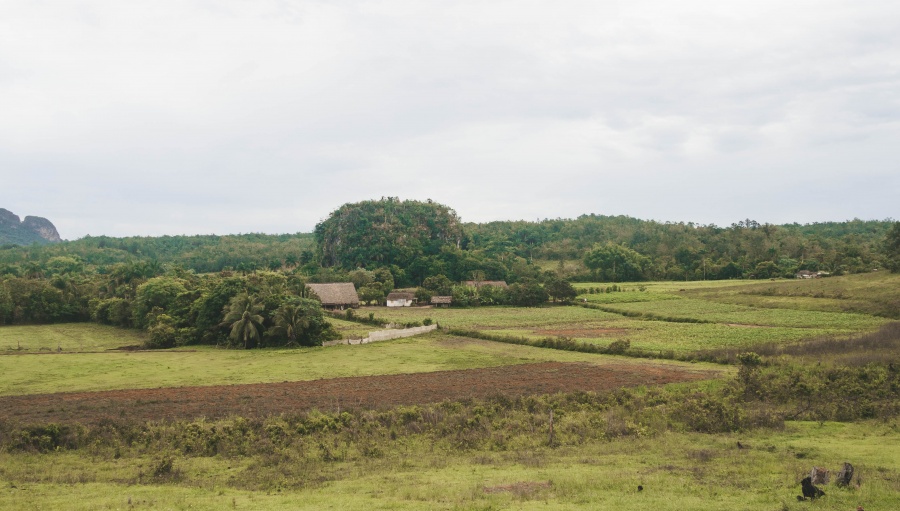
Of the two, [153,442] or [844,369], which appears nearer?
[153,442]

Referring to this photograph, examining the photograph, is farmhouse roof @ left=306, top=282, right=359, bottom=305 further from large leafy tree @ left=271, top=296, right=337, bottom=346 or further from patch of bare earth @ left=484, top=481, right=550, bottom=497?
patch of bare earth @ left=484, top=481, right=550, bottom=497

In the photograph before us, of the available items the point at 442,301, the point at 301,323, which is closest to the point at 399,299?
the point at 442,301

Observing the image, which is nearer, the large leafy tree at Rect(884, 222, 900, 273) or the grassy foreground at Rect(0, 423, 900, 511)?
the grassy foreground at Rect(0, 423, 900, 511)

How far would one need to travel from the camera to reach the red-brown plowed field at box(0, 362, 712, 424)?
2662 centimetres

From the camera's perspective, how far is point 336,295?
86.8 metres

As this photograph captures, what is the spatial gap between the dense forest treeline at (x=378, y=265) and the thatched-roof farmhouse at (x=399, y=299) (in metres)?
1.97

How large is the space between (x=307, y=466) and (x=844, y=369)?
87.5 ft

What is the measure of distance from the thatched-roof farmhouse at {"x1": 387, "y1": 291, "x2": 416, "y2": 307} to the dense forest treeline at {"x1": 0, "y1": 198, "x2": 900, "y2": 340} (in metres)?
1.97

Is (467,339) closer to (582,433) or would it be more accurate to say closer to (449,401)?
(449,401)

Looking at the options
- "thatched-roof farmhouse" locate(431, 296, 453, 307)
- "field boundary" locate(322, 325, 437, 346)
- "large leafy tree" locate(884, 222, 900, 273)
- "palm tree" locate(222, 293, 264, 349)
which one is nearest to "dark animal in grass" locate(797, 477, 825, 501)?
"field boundary" locate(322, 325, 437, 346)

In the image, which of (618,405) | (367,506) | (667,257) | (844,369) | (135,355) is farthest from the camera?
(667,257)

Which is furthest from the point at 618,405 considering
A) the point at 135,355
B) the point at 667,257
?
the point at 667,257

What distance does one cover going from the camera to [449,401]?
27.9 m

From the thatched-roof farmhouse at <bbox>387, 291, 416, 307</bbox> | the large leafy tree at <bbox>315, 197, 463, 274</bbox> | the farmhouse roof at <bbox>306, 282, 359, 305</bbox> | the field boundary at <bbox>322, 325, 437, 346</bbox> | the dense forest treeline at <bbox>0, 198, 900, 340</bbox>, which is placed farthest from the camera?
the large leafy tree at <bbox>315, 197, 463, 274</bbox>
